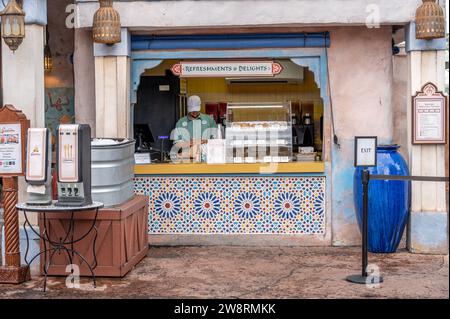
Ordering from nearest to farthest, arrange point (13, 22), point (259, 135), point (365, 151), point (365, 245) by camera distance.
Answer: point (365, 245), point (365, 151), point (13, 22), point (259, 135)

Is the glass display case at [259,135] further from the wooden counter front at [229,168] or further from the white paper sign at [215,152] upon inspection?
the wooden counter front at [229,168]

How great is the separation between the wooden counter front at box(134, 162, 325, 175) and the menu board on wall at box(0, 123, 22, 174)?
220cm

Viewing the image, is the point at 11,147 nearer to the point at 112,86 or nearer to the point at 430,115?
the point at 112,86

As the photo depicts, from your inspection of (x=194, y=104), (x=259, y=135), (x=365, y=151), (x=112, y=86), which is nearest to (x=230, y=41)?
(x=194, y=104)

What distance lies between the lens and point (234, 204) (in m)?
9.34

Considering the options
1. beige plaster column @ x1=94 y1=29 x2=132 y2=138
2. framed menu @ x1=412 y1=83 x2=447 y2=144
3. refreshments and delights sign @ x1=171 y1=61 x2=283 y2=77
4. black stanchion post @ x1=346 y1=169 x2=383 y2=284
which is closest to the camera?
black stanchion post @ x1=346 y1=169 x2=383 y2=284

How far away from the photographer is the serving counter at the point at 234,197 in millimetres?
9297

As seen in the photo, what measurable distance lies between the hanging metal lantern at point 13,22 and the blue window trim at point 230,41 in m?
1.72

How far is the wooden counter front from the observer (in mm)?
9266

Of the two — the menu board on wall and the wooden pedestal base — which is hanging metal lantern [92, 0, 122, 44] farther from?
the wooden pedestal base

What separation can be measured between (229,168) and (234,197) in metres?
0.38

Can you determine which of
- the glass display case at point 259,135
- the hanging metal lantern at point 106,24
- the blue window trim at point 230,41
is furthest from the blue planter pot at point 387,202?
the hanging metal lantern at point 106,24

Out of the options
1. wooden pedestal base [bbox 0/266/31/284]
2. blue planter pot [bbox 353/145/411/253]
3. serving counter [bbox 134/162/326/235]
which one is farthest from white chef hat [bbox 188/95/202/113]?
wooden pedestal base [bbox 0/266/31/284]

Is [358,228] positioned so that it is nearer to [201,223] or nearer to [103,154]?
[201,223]
